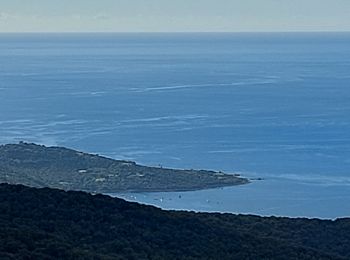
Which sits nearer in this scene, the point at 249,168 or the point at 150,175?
the point at 150,175

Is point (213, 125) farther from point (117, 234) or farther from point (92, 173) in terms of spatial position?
point (117, 234)

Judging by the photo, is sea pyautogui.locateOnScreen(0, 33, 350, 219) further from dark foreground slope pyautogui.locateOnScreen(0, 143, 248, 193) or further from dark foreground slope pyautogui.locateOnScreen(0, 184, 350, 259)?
dark foreground slope pyautogui.locateOnScreen(0, 184, 350, 259)

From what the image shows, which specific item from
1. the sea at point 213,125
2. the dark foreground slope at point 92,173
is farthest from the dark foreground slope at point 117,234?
the dark foreground slope at point 92,173

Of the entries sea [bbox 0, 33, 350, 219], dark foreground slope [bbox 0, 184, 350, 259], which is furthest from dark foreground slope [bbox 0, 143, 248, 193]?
dark foreground slope [bbox 0, 184, 350, 259]

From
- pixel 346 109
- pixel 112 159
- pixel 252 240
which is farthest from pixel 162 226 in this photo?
pixel 346 109

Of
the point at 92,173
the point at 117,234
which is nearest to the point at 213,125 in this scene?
the point at 92,173

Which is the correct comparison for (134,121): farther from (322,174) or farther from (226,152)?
(322,174)
